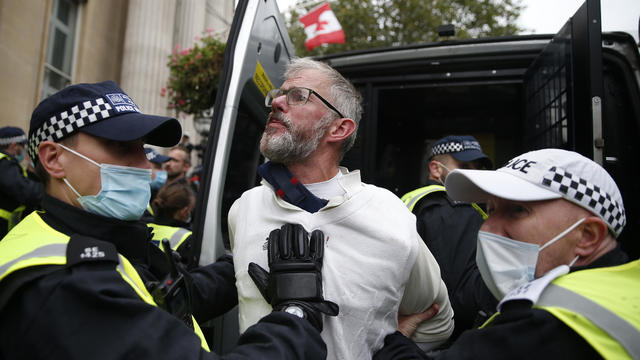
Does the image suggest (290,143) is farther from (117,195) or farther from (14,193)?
(14,193)

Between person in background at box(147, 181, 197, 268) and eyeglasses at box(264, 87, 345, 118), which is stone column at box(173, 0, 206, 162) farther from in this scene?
eyeglasses at box(264, 87, 345, 118)

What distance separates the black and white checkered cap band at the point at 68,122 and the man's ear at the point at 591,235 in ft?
5.47

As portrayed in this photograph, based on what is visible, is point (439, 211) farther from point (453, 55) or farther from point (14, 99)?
point (14, 99)

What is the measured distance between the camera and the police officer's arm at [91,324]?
1083 mm

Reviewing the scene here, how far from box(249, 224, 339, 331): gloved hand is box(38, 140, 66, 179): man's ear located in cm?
76

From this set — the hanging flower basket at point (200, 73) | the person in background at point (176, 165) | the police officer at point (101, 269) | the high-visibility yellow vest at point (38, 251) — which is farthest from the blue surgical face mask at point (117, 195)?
the hanging flower basket at point (200, 73)

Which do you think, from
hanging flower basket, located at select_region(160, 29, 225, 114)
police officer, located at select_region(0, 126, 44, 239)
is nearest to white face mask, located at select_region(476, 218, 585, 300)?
police officer, located at select_region(0, 126, 44, 239)

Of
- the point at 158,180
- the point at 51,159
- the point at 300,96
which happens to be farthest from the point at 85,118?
the point at 158,180

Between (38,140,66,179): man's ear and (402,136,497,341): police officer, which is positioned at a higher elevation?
(38,140,66,179): man's ear

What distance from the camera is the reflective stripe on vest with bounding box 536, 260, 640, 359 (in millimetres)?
1012

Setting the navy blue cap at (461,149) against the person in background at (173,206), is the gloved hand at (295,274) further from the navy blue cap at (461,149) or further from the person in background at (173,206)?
the navy blue cap at (461,149)

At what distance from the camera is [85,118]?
1.50 metres

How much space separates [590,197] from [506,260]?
33 cm

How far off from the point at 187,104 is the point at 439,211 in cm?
667
